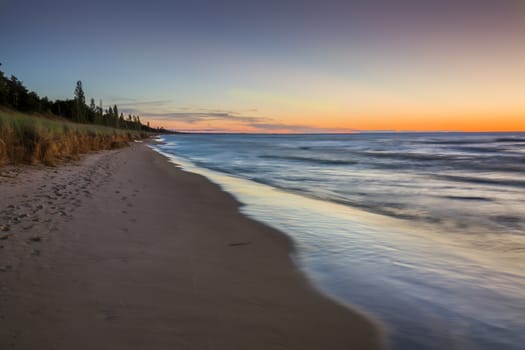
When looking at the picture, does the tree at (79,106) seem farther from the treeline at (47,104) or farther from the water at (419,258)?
the water at (419,258)

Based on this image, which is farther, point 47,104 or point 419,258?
point 47,104

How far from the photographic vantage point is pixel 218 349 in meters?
2.40

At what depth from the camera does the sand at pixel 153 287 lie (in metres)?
2.53

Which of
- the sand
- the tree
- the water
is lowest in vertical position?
the water

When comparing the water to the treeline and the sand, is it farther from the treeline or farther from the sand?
the treeline

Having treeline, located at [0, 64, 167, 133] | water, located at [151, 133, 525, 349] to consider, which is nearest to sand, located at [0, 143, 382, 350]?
water, located at [151, 133, 525, 349]

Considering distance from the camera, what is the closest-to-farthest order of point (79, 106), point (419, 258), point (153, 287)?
point (153, 287), point (419, 258), point (79, 106)

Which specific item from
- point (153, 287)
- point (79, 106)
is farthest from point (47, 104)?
point (153, 287)

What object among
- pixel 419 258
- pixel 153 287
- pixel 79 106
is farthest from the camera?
pixel 79 106

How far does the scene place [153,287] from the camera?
131 inches

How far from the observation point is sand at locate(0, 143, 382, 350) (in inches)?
99.6

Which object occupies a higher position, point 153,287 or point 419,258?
point 153,287

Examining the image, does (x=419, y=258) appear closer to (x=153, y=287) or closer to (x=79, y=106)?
(x=153, y=287)

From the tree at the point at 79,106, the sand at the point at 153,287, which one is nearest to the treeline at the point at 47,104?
the tree at the point at 79,106
